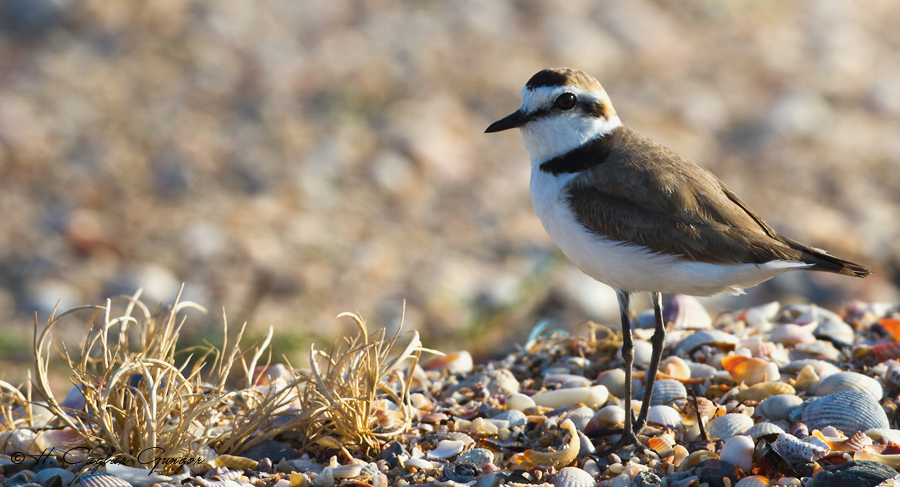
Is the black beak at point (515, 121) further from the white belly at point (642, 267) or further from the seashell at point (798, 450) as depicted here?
the seashell at point (798, 450)

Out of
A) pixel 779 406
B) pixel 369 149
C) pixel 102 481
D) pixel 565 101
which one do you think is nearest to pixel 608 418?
pixel 779 406

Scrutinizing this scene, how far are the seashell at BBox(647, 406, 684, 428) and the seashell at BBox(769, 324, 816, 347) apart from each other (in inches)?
39.4

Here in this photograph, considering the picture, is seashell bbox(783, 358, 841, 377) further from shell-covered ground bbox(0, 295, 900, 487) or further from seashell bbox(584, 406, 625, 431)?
seashell bbox(584, 406, 625, 431)

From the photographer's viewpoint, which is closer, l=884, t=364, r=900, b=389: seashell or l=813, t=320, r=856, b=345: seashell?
l=884, t=364, r=900, b=389: seashell

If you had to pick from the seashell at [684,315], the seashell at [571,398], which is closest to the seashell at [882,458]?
the seashell at [571,398]

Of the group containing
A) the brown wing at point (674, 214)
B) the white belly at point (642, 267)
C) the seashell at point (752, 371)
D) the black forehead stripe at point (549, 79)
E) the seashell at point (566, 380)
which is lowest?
the seashell at point (566, 380)

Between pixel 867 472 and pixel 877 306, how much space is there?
2.47m

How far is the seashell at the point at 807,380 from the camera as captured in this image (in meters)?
3.67

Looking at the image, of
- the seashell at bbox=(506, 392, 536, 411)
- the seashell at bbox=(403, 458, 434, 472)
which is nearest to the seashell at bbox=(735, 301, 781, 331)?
the seashell at bbox=(506, 392, 536, 411)

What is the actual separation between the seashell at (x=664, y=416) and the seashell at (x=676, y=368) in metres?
0.29

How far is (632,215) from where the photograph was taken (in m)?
3.40

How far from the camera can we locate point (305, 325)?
597 cm

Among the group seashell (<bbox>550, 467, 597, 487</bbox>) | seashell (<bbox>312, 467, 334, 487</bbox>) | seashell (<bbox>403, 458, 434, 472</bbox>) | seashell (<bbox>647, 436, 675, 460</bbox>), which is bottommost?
seashell (<bbox>312, 467, 334, 487</bbox>)

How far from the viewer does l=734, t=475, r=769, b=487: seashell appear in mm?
2850
